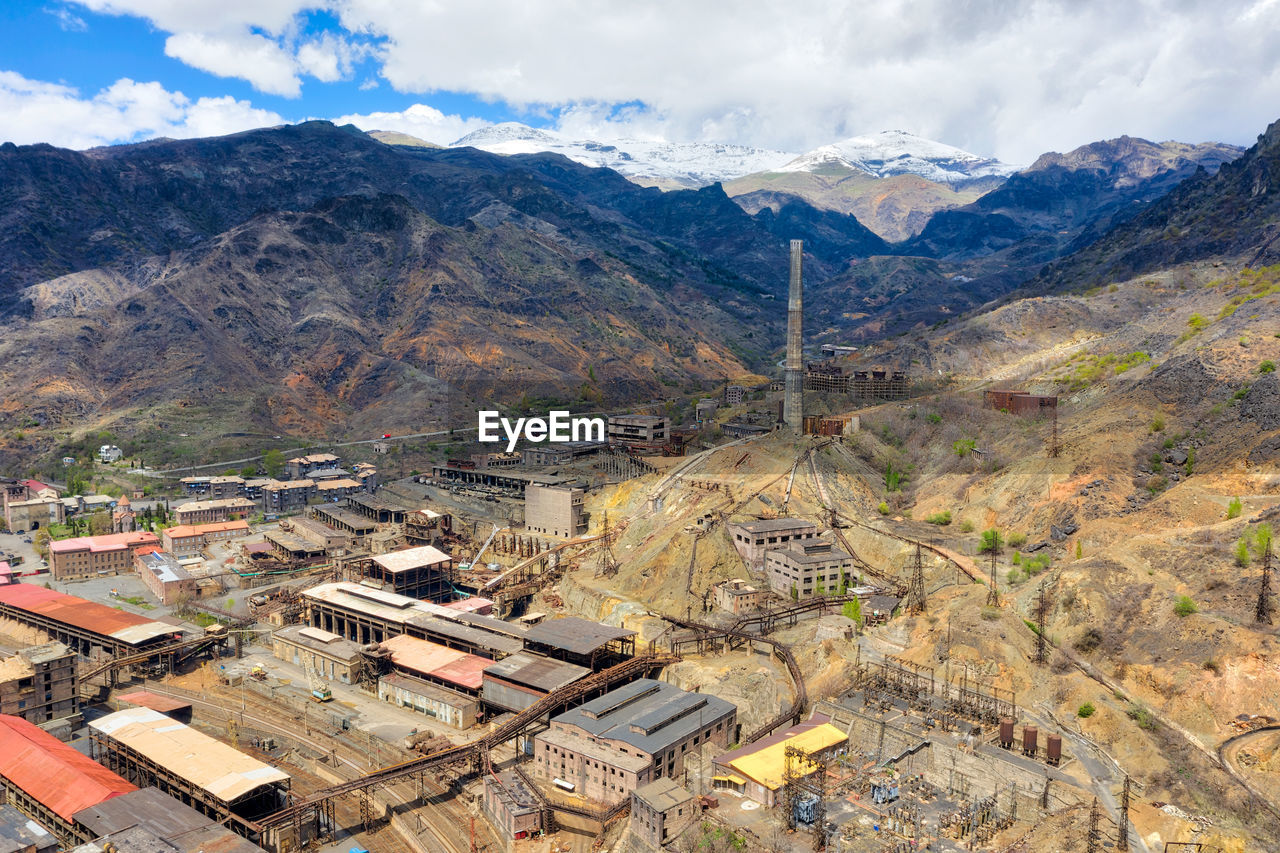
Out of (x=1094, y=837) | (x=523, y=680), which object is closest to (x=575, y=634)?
(x=523, y=680)

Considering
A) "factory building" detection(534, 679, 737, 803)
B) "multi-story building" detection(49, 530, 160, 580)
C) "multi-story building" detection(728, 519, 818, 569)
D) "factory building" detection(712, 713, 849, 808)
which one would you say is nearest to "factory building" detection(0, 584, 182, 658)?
"multi-story building" detection(49, 530, 160, 580)

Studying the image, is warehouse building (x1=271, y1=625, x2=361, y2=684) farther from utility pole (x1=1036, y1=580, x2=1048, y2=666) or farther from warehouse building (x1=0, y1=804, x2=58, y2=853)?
utility pole (x1=1036, y1=580, x2=1048, y2=666)

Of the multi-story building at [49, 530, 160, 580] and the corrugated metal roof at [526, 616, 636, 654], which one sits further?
the multi-story building at [49, 530, 160, 580]

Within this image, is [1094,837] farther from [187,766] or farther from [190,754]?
[190,754]

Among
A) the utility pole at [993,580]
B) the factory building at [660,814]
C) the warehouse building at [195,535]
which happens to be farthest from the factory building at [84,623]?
the utility pole at [993,580]

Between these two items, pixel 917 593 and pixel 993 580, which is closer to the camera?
pixel 993 580

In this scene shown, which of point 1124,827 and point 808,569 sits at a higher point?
point 808,569

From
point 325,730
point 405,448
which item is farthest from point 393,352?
point 325,730
